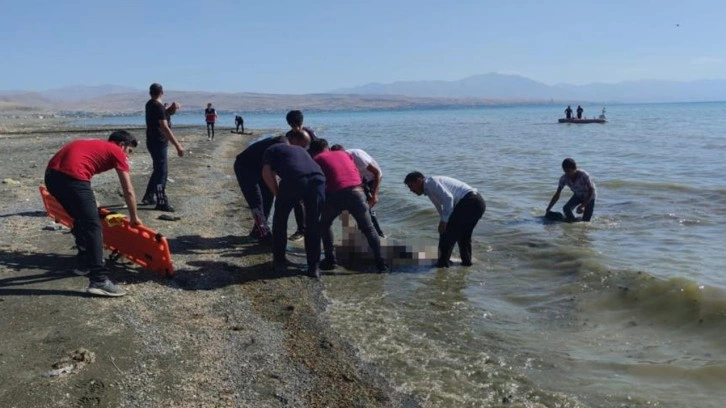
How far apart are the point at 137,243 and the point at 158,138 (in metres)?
3.62

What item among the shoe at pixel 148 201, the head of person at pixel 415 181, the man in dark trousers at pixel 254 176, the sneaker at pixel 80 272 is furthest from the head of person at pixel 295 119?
the shoe at pixel 148 201

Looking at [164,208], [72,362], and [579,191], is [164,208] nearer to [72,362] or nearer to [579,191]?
[72,362]

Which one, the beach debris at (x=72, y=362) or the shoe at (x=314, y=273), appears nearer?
the beach debris at (x=72, y=362)

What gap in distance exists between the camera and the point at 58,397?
13.2 feet

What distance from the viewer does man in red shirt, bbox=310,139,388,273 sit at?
7.62 m

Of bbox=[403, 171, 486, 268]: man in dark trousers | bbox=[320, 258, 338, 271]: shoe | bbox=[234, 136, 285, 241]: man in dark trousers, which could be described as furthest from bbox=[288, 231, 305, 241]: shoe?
bbox=[403, 171, 486, 268]: man in dark trousers

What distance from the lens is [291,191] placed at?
7.05 m

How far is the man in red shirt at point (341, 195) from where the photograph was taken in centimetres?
762

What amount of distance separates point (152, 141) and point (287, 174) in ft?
13.3

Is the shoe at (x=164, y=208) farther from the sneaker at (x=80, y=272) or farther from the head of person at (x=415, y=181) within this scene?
the head of person at (x=415, y=181)

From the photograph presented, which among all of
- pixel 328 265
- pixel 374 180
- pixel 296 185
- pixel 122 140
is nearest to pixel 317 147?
pixel 374 180

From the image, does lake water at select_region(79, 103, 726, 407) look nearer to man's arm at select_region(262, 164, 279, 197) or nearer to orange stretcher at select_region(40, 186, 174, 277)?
man's arm at select_region(262, 164, 279, 197)

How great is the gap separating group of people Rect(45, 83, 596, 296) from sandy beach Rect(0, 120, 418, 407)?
46 cm

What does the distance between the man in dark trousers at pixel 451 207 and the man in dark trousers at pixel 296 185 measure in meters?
1.32
